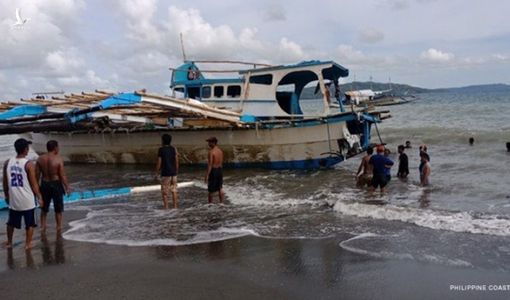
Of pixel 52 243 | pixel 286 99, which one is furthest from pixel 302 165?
pixel 52 243

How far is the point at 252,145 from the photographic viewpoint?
1605 centimetres

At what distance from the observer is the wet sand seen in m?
5.34

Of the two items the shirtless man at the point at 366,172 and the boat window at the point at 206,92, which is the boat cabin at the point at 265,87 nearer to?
the boat window at the point at 206,92

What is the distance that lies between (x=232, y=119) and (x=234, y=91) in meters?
3.08

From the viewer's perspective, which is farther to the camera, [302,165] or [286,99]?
[286,99]

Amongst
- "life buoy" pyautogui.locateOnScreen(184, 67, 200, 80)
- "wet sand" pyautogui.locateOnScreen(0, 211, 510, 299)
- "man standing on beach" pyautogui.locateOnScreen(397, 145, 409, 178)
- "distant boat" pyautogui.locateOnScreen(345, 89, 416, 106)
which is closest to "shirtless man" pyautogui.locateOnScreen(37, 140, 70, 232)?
"wet sand" pyautogui.locateOnScreen(0, 211, 510, 299)

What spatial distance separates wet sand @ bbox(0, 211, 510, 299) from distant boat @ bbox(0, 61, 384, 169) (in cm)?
643

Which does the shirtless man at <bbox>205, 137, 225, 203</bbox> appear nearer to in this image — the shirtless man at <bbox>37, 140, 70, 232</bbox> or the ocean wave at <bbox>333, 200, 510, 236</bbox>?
the ocean wave at <bbox>333, 200, 510, 236</bbox>

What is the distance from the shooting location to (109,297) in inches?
208

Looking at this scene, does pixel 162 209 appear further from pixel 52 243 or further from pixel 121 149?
pixel 121 149

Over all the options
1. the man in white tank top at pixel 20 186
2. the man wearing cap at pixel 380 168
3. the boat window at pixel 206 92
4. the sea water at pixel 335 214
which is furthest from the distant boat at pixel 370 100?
the man in white tank top at pixel 20 186

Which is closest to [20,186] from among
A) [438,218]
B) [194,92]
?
[438,218]

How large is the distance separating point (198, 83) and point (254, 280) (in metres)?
12.9

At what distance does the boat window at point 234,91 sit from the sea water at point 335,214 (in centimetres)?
276
